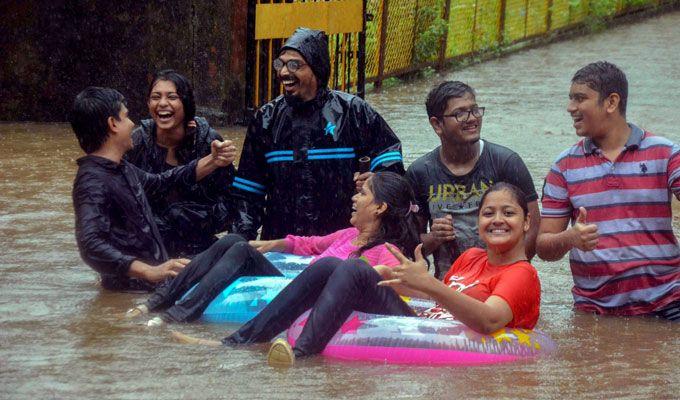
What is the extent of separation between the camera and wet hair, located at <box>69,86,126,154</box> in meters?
7.73

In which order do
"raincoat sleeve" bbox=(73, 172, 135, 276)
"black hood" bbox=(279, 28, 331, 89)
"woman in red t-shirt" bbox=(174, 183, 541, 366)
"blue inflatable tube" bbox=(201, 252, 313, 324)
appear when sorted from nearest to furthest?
"woman in red t-shirt" bbox=(174, 183, 541, 366), "blue inflatable tube" bbox=(201, 252, 313, 324), "raincoat sleeve" bbox=(73, 172, 135, 276), "black hood" bbox=(279, 28, 331, 89)

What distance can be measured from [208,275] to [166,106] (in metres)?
1.43

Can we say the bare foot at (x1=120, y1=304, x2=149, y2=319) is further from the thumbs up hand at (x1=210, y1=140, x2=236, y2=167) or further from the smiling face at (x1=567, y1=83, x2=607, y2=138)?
the smiling face at (x1=567, y1=83, x2=607, y2=138)

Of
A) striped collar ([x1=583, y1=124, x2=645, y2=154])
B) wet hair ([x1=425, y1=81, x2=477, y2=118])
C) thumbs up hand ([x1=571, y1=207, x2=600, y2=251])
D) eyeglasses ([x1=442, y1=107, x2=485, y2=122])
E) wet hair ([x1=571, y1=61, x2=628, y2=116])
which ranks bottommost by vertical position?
thumbs up hand ([x1=571, y1=207, x2=600, y2=251])

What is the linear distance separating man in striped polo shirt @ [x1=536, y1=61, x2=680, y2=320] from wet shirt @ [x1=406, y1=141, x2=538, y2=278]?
1.01 ft

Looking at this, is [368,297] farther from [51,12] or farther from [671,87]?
[671,87]

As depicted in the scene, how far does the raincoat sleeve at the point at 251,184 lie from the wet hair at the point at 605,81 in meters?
1.98

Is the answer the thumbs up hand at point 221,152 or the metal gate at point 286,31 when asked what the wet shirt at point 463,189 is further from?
the metal gate at point 286,31

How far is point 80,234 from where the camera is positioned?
7.57 m

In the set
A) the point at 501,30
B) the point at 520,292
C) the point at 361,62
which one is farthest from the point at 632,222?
the point at 501,30

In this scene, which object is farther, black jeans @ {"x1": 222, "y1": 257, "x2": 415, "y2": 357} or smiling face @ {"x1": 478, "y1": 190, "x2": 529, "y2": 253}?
smiling face @ {"x1": 478, "y1": 190, "x2": 529, "y2": 253}

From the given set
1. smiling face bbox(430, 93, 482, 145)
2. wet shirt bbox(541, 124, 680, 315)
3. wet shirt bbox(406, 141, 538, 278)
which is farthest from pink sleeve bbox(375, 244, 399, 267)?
wet shirt bbox(541, 124, 680, 315)

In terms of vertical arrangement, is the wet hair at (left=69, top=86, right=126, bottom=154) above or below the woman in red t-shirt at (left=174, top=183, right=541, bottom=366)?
above

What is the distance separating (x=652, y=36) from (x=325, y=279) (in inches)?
759
